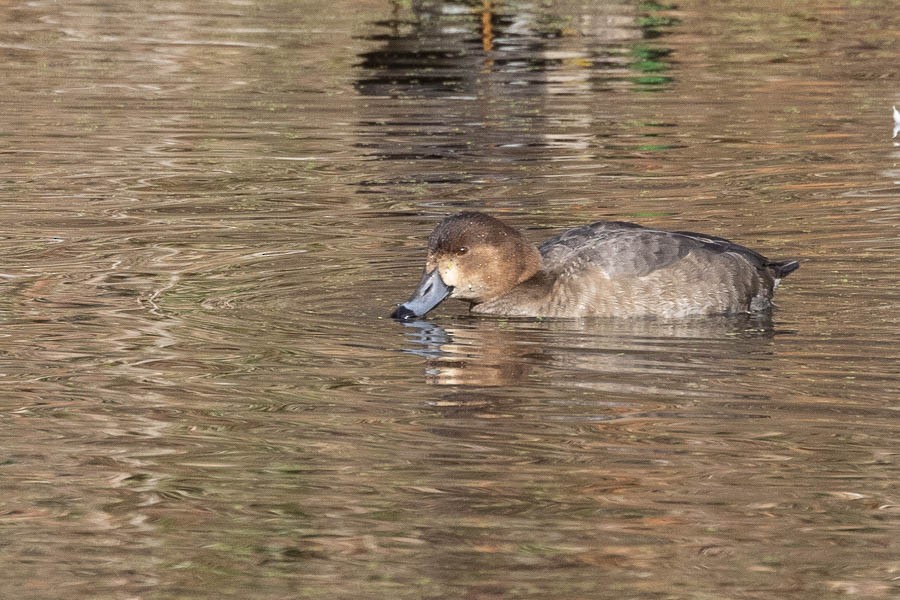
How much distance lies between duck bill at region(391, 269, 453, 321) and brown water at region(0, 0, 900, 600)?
0.26 feet

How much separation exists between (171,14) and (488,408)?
18380mm

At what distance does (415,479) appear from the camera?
651 centimetres

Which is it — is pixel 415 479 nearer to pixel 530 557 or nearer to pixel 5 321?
pixel 530 557

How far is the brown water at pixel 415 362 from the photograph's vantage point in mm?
5762

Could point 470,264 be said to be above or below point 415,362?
above

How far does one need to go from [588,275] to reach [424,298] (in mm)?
811

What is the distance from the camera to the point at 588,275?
9242 millimetres

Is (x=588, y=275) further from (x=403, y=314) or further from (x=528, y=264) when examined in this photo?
(x=403, y=314)

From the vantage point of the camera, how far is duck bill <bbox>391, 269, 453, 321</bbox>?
9211 mm

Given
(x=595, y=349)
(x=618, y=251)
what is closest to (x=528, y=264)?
(x=618, y=251)

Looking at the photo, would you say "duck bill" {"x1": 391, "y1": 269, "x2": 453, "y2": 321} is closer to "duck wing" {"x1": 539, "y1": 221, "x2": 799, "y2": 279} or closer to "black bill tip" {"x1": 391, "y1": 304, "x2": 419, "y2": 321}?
"black bill tip" {"x1": 391, "y1": 304, "x2": 419, "y2": 321}

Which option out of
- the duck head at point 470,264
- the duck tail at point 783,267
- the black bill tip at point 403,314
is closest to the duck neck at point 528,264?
the duck head at point 470,264

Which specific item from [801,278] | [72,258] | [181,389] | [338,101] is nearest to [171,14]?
[338,101]

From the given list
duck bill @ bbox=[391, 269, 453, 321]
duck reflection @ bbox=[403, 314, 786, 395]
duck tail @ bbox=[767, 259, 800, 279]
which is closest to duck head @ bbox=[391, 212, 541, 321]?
duck bill @ bbox=[391, 269, 453, 321]
